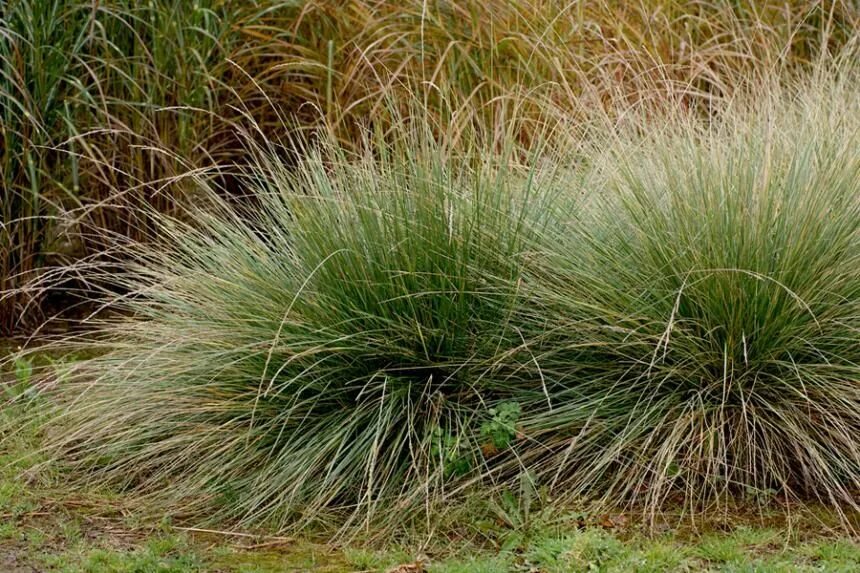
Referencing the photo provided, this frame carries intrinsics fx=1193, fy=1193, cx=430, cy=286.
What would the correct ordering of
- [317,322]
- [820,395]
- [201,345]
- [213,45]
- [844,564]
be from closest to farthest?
[844,564]
[820,395]
[317,322]
[201,345]
[213,45]

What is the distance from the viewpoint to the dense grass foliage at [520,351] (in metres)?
3.77

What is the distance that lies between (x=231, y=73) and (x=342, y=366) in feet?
11.1

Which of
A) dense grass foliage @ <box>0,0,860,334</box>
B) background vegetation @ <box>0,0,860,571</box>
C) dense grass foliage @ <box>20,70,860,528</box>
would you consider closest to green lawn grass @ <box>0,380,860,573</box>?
background vegetation @ <box>0,0,860,571</box>

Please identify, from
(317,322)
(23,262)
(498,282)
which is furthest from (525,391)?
(23,262)

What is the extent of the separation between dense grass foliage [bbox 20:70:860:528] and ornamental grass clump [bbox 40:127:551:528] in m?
0.01

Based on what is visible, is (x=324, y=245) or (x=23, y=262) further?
(x=23, y=262)

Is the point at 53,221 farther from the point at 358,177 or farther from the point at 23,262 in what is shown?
the point at 358,177

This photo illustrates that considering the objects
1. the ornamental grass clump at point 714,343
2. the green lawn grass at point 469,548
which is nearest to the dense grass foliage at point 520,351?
the ornamental grass clump at point 714,343

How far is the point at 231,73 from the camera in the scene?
22.6 feet

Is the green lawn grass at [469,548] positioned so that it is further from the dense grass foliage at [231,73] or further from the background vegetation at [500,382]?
the dense grass foliage at [231,73]

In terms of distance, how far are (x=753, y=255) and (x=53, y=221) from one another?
3.62 m

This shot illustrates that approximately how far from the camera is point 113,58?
6.05m

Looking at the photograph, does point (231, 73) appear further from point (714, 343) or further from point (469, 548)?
point (469, 548)

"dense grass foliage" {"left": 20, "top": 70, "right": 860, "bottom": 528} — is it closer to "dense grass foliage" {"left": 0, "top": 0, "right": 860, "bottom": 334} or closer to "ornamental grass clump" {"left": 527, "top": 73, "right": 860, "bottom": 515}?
"ornamental grass clump" {"left": 527, "top": 73, "right": 860, "bottom": 515}
